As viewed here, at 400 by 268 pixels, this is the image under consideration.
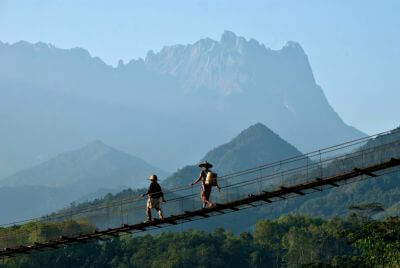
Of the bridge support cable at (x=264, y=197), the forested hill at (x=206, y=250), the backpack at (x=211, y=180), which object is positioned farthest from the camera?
the forested hill at (x=206, y=250)

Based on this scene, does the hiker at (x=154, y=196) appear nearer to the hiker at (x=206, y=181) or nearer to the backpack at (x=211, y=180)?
the hiker at (x=206, y=181)

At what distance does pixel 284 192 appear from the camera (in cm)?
2520

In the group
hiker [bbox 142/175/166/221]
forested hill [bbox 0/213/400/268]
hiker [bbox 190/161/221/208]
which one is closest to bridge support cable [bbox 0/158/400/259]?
hiker [bbox 190/161/221/208]

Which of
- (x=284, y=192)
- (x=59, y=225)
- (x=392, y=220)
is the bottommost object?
(x=284, y=192)

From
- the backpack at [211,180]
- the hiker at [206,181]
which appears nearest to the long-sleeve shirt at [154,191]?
the hiker at [206,181]

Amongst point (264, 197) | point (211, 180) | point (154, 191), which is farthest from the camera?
point (154, 191)

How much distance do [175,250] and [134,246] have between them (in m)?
7.99

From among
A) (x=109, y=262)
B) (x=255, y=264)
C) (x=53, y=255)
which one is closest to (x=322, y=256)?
(x=255, y=264)

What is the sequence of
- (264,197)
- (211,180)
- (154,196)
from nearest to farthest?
1. (264,197)
2. (211,180)
3. (154,196)

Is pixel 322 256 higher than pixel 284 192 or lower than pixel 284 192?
higher

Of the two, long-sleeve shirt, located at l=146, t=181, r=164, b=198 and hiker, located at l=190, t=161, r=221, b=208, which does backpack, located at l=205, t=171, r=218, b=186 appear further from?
long-sleeve shirt, located at l=146, t=181, r=164, b=198

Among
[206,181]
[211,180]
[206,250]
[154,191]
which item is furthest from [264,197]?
[206,250]

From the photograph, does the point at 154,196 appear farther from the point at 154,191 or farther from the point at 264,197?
the point at 264,197

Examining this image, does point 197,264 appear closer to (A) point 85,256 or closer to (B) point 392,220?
(A) point 85,256
